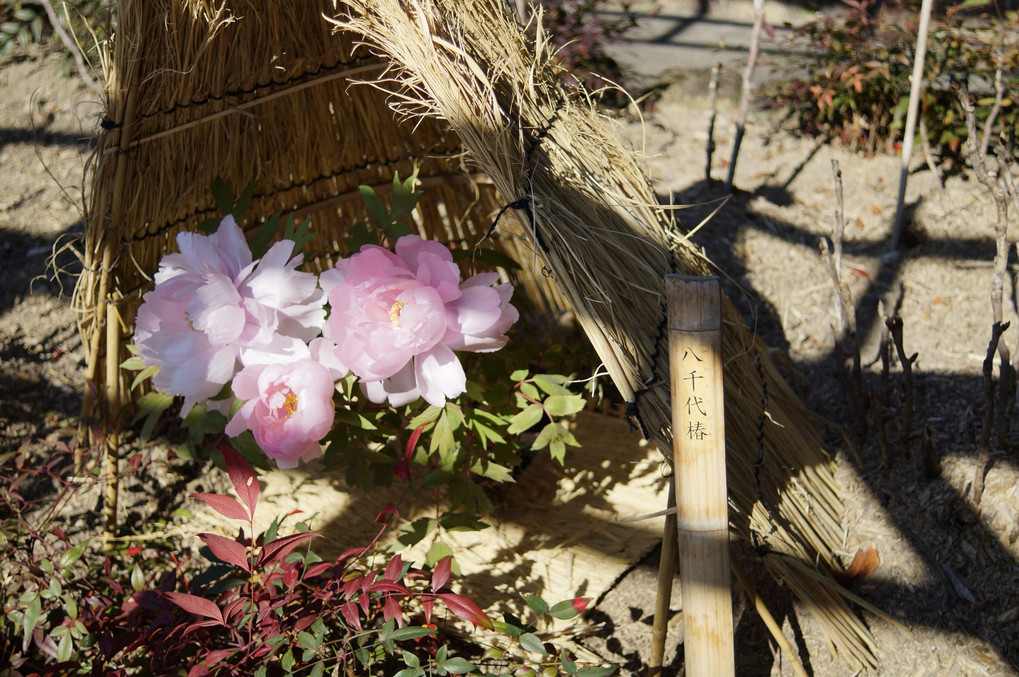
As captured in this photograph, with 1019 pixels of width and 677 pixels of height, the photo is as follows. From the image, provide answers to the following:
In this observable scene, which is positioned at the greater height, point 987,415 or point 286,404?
point 286,404

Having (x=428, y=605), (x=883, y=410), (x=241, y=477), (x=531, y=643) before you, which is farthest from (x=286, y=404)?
(x=883, y=410)

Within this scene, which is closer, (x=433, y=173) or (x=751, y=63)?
(x=433, y=173)

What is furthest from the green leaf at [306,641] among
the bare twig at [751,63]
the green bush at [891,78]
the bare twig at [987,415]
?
the green bush at [891,78]

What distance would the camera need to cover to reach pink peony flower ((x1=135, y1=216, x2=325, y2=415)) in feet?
4.07

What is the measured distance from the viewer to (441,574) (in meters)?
1.30

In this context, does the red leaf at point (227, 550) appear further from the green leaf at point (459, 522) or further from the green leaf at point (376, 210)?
the green leaf at point (376, 210)

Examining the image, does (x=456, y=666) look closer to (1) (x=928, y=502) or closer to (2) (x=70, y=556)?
(2) (x=70, y=556)

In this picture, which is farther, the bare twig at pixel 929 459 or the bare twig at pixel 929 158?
the bare twig at pixel 929 158

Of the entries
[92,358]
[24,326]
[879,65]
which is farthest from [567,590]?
[879,65]

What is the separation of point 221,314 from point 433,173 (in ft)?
3.12

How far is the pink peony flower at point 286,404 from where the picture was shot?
1210 millimetres

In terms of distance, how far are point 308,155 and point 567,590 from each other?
1.29m

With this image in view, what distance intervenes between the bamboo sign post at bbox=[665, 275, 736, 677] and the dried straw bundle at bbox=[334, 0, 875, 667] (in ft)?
0.41

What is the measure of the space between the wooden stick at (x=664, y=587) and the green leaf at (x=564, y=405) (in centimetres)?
22
